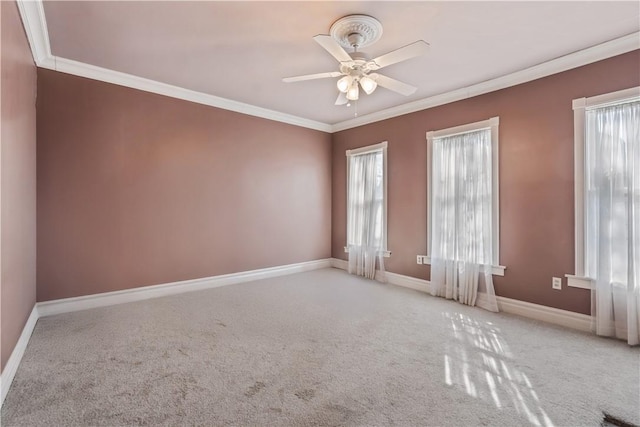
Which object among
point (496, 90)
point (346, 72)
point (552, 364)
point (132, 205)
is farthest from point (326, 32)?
point (552, 364)

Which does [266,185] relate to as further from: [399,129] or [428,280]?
[428,280]

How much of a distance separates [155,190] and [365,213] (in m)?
3.15

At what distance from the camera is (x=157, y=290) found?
4035 mm

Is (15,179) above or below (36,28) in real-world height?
below

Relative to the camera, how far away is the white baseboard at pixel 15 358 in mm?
1939

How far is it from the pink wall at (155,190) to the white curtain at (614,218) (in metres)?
3.90

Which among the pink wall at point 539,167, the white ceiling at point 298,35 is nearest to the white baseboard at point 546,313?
the pink wall at point 539,167

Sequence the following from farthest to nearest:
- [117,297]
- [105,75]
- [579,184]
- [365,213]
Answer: [365,213] < [117,297] < [105,75] < [579,184]

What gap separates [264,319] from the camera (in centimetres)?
330

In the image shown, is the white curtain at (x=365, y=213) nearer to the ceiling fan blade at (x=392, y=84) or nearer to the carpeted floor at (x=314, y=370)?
the carpeted floor at (x=314, y=370)

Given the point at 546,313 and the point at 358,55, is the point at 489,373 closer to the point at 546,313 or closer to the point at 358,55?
the point at 546,313

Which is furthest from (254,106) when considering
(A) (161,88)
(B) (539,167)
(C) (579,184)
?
(C) (579,184)

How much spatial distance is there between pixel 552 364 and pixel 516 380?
0.47m

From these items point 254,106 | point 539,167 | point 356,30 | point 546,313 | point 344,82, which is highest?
point 254,106
